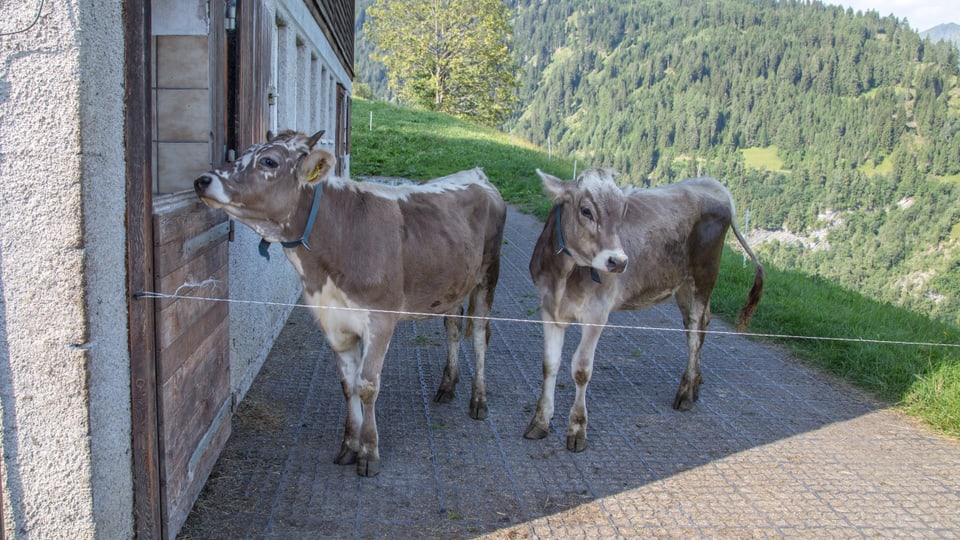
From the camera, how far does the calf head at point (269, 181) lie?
4.02m

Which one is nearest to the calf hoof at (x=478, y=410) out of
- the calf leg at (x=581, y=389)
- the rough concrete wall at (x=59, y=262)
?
the calf leg at (x=581, y=389)

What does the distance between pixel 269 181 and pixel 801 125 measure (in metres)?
152

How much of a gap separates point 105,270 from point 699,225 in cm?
491

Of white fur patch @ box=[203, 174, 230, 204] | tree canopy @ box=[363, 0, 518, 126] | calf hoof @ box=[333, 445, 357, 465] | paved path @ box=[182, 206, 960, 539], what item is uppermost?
tree canopy @ box=[363, 0, 518, 126]

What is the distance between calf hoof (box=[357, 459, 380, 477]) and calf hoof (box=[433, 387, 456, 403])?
145 cm

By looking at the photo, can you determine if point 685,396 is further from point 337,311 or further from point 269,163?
point 269,163

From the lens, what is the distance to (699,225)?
653 cm

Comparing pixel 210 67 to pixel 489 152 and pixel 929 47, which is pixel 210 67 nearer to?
pixel 489 152

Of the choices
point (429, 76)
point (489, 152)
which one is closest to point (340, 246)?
point (489, 152)

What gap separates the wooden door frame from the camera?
304 centimetres

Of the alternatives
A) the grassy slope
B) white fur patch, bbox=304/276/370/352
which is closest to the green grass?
the grassy slope

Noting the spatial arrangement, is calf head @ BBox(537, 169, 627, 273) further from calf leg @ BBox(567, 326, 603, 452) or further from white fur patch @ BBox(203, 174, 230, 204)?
white fur patch @ BBox(203, 174, 230, 204)

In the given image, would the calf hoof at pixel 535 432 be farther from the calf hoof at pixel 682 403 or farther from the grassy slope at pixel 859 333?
the grassy slope at pixel 859 333

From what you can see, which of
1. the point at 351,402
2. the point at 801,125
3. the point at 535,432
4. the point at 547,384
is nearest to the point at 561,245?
the point at 547,384
